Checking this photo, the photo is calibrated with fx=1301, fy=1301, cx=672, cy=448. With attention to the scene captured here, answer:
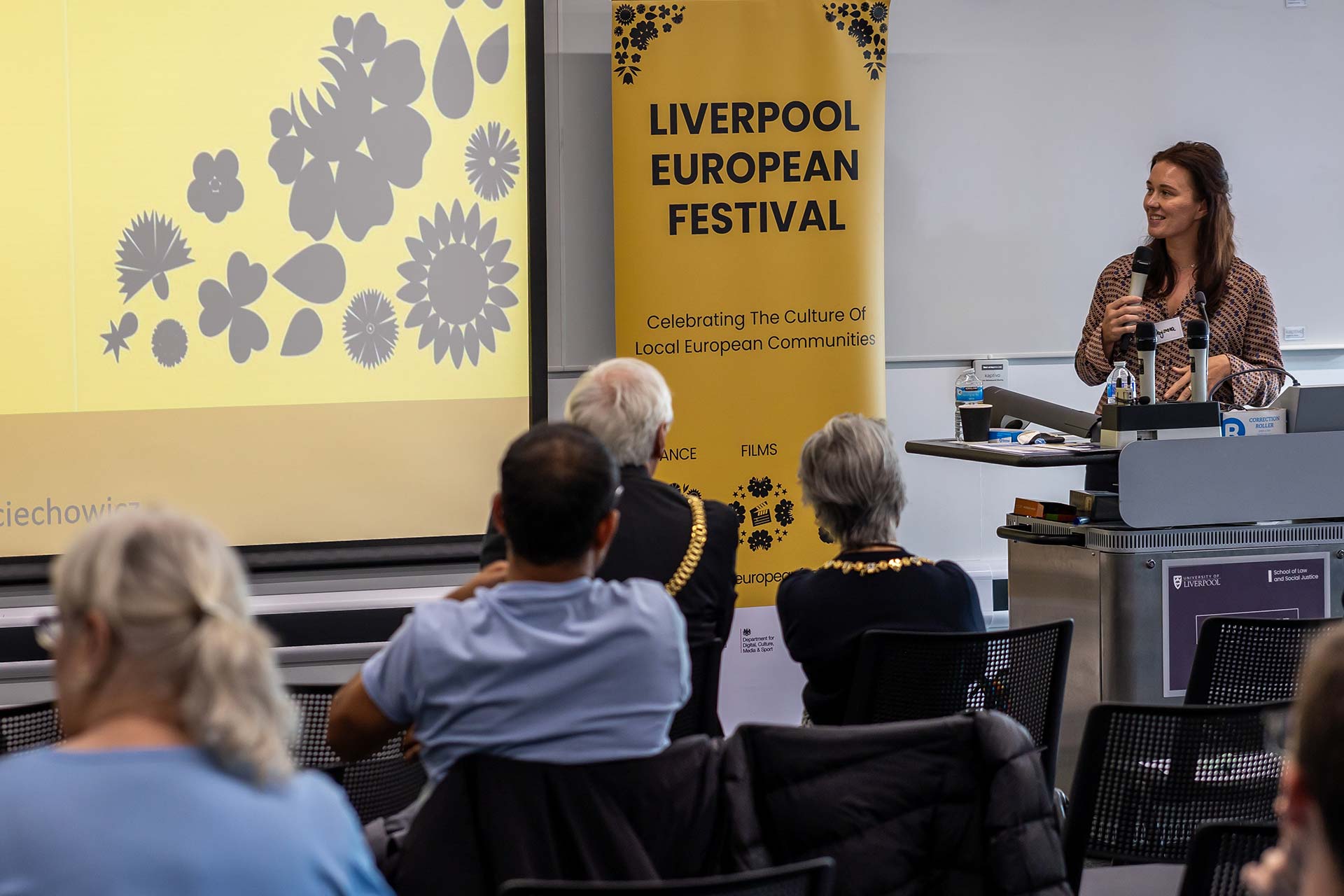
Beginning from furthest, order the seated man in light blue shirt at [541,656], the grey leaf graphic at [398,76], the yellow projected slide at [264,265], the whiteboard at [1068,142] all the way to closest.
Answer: the whiteboard at [1068,142], the grey leaf graphic at [398,76], the yellow projected slide at [264,265], the seated man in light blue shirt at [541,656]

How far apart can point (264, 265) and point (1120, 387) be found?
259 cm

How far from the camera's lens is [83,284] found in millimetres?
3961

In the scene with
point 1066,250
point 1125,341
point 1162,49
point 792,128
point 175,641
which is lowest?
point 175,641

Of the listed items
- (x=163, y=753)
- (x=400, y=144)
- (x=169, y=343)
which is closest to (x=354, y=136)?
(x=400, y=144)

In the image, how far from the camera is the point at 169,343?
4.05 m

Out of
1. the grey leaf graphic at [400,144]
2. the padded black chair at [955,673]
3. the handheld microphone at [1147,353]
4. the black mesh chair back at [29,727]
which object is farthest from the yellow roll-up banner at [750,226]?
the black mesh chair back at [29,727]

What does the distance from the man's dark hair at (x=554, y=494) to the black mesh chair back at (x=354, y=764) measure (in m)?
0.54

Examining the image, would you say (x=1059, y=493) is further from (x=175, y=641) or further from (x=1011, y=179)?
(x=175, y=641)

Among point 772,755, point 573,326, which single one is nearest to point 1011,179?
point 573,326

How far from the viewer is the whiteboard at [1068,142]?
4848 mm

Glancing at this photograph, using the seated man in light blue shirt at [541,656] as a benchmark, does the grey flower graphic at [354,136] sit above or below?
above

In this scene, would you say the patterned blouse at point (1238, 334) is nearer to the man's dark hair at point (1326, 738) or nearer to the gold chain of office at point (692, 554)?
the gold chain of office at point (692, 554)

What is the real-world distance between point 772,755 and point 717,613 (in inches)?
28.6

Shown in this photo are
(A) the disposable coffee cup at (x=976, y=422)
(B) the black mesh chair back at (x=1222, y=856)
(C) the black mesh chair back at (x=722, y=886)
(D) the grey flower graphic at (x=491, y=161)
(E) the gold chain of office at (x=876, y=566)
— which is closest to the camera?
(C) the black mesh chair back at (x=722, y=886)
